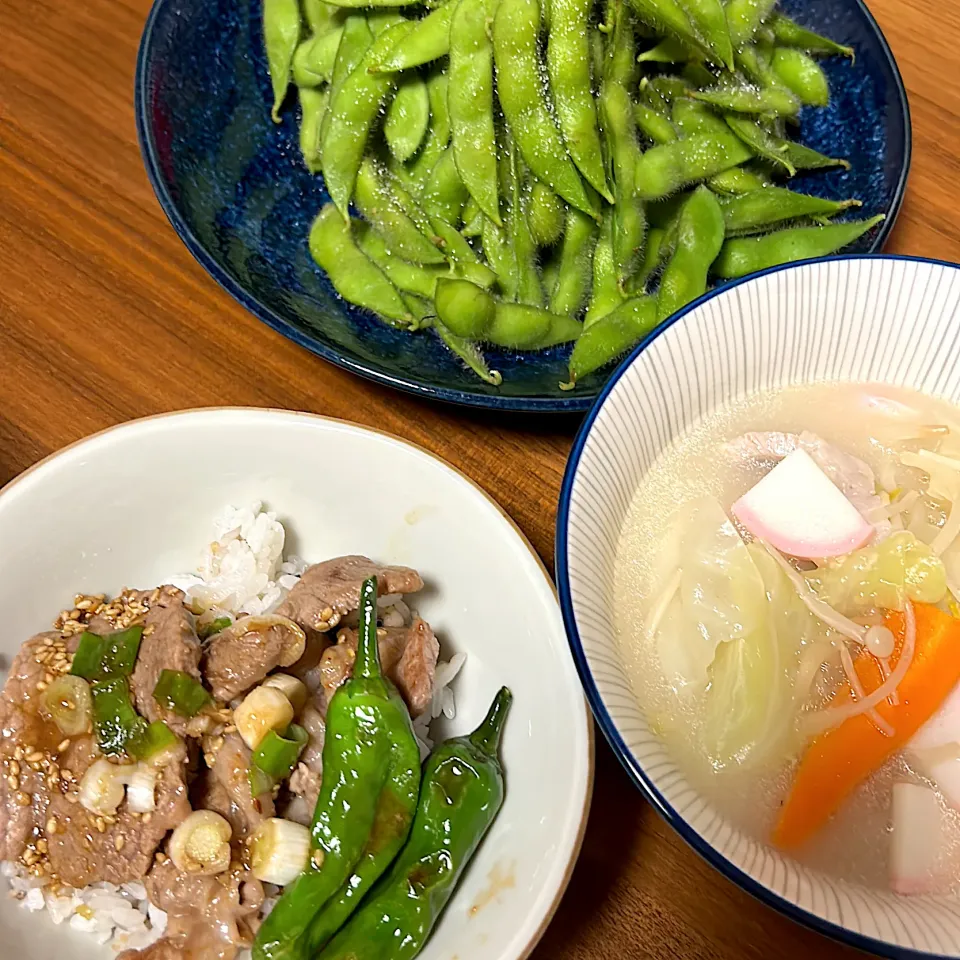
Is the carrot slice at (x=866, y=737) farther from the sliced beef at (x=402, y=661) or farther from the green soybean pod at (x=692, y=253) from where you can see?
the green soybean pod at (x=692, y=253)

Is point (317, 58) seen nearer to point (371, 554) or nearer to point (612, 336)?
point (612, 336)

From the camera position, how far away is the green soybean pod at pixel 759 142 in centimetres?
154

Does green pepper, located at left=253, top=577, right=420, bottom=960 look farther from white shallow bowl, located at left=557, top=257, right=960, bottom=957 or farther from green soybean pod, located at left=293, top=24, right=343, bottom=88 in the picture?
green soybean pod, located at left=293, top=24, right=343, bottom=88

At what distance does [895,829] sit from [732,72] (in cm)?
121

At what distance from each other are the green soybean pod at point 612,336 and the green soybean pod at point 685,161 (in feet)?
0.64

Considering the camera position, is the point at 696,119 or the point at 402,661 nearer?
the point at 402,661

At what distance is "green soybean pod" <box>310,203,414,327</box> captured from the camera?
1534 millimetres

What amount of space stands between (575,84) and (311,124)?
54cm

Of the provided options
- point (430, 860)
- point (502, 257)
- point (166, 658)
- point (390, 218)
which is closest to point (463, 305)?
point (502, 257)

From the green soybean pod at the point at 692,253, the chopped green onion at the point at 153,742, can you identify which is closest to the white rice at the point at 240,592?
the chopped green onion at the point at 153,742

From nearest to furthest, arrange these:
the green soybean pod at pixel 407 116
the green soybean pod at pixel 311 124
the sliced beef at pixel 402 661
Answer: the sliced beef at pixel 402 661, the green soybean pod at pixel 407 116, the green soybean pod at pixel 311 124

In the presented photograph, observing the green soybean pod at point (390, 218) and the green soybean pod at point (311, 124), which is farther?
the green soybean pod at point (311, 124)

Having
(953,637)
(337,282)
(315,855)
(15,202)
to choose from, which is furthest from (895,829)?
(15,202)

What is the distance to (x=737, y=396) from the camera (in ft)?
4.22
